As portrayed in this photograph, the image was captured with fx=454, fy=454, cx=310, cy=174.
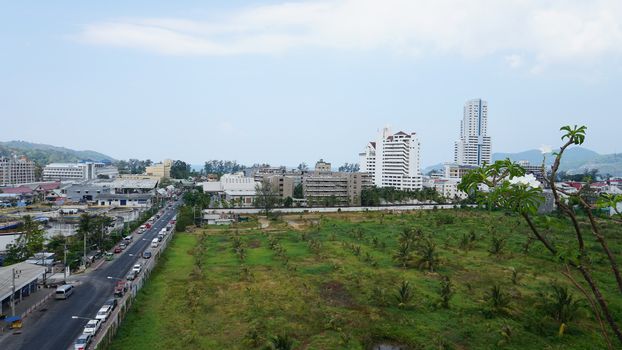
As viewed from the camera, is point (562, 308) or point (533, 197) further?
point (562, 308)

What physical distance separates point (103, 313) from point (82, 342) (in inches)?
121

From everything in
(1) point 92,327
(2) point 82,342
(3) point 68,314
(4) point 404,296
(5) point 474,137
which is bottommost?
(3) point 68,314

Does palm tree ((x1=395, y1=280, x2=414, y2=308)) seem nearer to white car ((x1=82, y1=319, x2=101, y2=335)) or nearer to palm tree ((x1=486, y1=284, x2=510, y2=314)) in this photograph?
palm tree ((x1=486, y1=284, x2=510, y2=314))

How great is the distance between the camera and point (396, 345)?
55.0 ft

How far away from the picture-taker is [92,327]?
57.0ft

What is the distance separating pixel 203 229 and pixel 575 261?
44008 millimetres

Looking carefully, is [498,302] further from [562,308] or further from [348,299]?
[348,299]

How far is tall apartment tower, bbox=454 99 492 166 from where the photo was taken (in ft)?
438

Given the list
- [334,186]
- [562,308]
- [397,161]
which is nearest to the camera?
[562,308]

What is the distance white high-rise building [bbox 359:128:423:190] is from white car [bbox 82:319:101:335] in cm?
6939

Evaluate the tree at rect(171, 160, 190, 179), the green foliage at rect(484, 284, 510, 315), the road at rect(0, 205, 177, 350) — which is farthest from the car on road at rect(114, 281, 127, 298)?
the tree at rect(171, 160, 190, 179)

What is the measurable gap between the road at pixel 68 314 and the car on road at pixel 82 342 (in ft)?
1.87

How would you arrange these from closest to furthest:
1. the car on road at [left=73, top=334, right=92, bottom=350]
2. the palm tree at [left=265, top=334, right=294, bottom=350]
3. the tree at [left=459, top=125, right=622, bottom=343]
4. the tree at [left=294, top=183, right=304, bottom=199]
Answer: the tree at [left=459, top=125, right=622, bottom=343] → the palm tree at [left=265, top=334, right=294, bottom=350] → the car on road at [left=73, top=334, right=92, bottom=350] → the tree at [left=294, top=183, right=304, bottom=199]

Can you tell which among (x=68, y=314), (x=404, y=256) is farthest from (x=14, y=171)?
(x=404, y=256)
